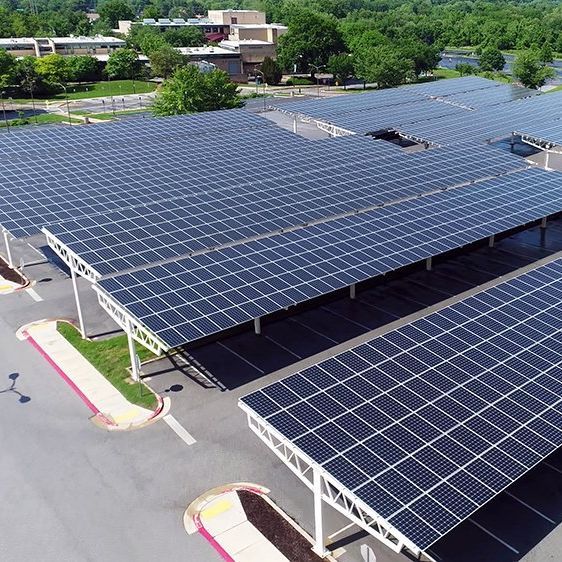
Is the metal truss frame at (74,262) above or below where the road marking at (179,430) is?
above

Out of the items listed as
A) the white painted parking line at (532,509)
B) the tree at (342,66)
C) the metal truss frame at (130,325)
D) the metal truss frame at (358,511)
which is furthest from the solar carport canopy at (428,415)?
the tree at (342,66)

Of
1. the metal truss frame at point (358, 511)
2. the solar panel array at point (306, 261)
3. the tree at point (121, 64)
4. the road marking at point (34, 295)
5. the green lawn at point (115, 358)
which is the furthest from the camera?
the tree at point (121, 64)

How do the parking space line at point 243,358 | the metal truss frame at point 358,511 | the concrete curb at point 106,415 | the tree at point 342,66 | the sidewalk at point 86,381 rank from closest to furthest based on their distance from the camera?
1. the metal truss frame at point 358,511
2. the concrete curb at point 106,415
3. the sidewalk at point 86,381
4. the parking space line at point 243,358
5. the tree at point 342,66

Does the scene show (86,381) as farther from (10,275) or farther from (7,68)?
(7,68)

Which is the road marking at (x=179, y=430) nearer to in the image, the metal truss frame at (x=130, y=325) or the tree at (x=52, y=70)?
the metal truss frame at (x=130, y=325)

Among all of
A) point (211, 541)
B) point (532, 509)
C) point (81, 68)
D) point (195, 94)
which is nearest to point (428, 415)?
point (532, 509)

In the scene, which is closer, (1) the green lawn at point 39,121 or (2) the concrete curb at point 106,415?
(2) the concrete curb at point 106,415

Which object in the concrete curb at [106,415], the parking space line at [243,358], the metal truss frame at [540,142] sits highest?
the metal truss frame at [540,142]

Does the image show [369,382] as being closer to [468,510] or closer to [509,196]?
[468,510]
